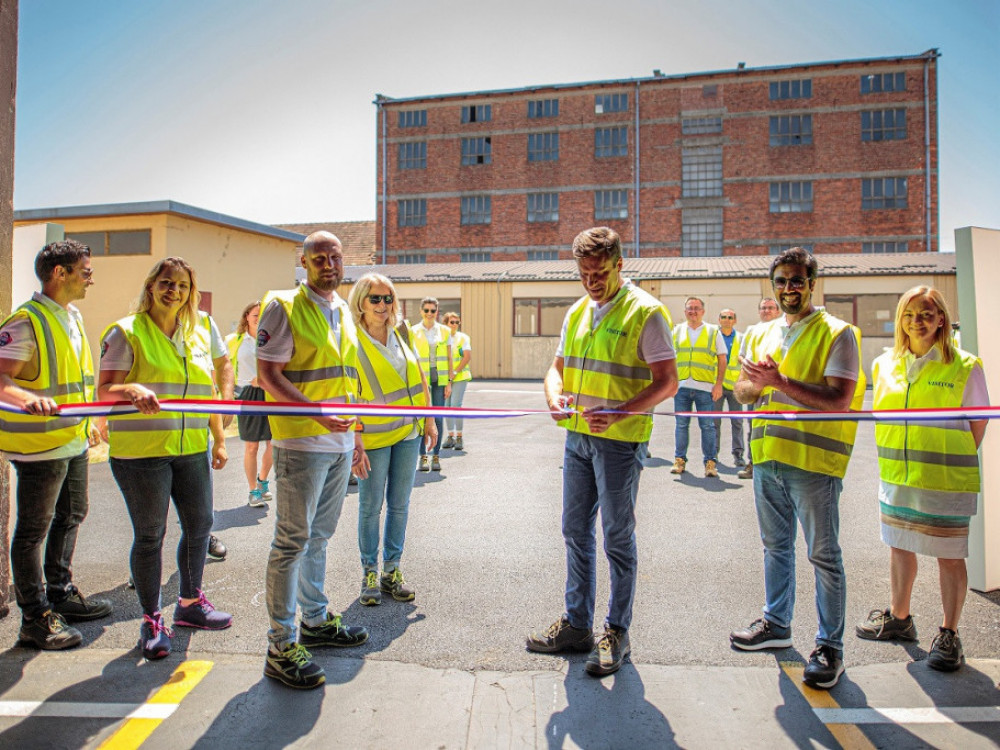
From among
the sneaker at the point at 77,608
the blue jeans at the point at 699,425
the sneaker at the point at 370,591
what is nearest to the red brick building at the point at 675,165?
the blue jeans at the point at 699,425

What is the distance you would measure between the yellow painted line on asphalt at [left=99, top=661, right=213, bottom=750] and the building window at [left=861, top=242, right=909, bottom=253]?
139 ft

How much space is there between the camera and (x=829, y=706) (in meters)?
3.18

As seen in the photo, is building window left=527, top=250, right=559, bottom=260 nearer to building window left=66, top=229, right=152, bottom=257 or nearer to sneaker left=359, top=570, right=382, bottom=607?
building window left=66, top=229, right=152, bottom=257

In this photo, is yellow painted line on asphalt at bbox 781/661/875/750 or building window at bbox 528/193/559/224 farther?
building window at bbox 528/193/559/224

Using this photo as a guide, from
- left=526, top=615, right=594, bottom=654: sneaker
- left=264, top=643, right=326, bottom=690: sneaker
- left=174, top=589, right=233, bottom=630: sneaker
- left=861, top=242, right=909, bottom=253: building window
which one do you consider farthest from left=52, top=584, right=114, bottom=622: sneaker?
left=861, top=242, right=909, bottom=253: building window

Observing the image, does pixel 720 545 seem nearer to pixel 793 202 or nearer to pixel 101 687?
pixel 101 687

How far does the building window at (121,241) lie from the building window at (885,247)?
35733 millimetres

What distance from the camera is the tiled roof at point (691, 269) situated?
1058 inches

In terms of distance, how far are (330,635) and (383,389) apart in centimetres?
152

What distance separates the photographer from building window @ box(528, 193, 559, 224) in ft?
143

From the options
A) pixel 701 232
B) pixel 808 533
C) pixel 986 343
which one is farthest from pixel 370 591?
pixel 701 232

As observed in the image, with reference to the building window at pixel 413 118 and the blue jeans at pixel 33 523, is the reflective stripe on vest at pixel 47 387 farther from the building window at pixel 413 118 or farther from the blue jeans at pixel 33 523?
the building window at pixel 413 118

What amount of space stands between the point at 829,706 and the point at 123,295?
18912 mm

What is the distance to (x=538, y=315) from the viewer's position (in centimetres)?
2855
